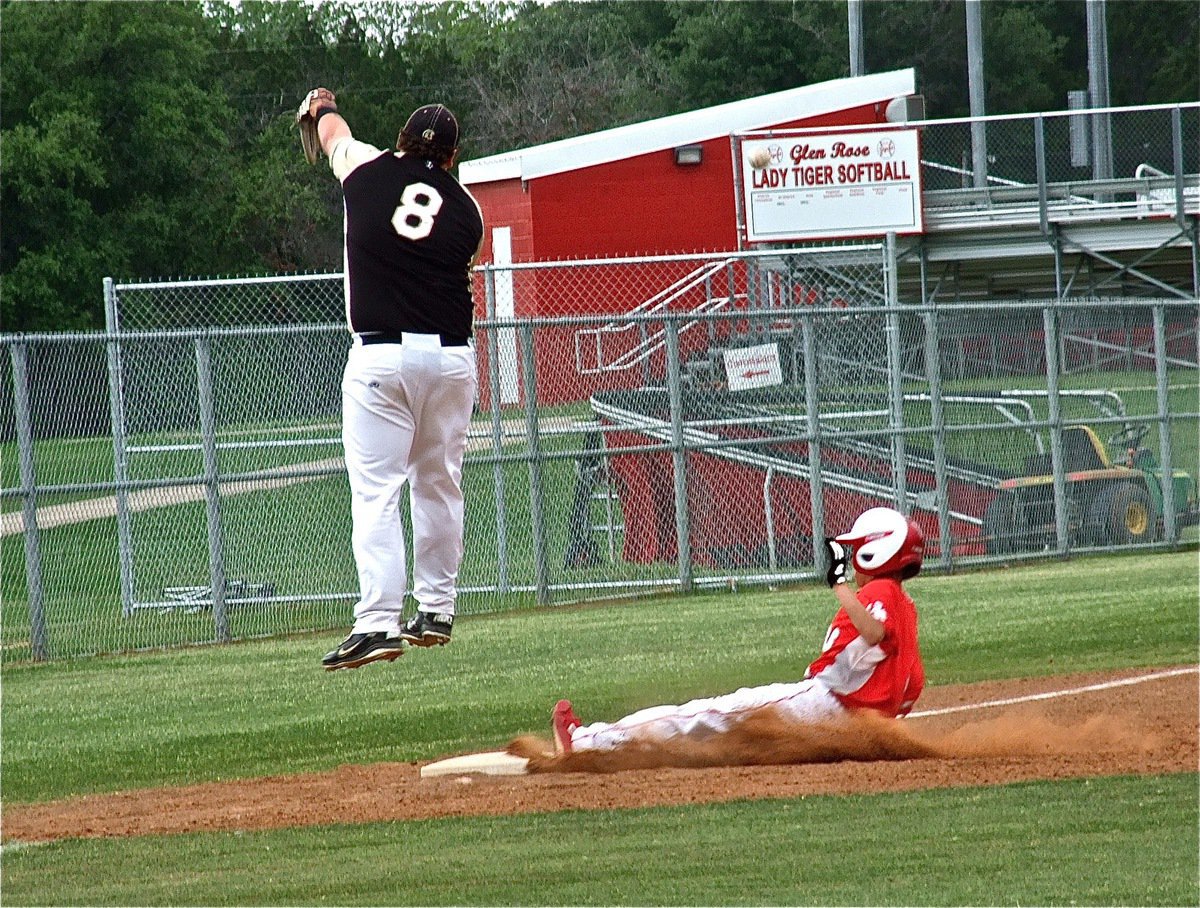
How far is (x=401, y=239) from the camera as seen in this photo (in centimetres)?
666

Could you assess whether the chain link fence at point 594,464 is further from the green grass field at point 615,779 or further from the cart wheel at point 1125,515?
the green grass field at point 615,779

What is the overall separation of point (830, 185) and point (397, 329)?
1828cm

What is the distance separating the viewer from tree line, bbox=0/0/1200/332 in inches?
1732

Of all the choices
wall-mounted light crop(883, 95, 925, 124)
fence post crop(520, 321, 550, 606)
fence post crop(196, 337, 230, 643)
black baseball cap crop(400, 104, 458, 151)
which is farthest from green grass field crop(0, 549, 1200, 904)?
wall-mounted light crop(883, 95, 925, 124)

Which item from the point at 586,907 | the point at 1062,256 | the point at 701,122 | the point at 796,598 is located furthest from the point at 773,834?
the point at 701,122

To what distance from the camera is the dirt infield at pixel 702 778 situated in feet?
28.3

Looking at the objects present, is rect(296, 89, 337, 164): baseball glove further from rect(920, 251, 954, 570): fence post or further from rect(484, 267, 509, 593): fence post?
rect(920, 251, 954, 570): fence post

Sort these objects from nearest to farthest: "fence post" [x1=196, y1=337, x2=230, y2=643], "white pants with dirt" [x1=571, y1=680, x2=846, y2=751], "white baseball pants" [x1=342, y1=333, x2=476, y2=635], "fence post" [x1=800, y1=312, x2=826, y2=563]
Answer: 1. "white baseball pants" [x1=342, y1=333, x2=476, y2=635]
2. "white pants with dirt" [x1=571, y1=680, x2=846, y2=751]
3. "fence post" [x1=196, y1=337, x2=230, y2=643]
4. "fence post" [x1=800, y1=312, x2=826, y2=563]

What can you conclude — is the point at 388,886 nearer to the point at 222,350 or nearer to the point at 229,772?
the point at 229,772

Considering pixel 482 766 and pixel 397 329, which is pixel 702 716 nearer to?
pixel 482 766

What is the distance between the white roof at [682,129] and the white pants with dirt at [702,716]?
19.8 m

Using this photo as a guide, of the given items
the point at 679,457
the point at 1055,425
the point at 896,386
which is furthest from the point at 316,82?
the point at 679,457

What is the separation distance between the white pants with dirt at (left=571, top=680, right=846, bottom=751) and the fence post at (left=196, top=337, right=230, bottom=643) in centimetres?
615

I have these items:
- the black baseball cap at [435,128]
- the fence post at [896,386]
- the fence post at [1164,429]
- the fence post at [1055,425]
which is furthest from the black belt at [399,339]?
the fence post at [1164,429]
